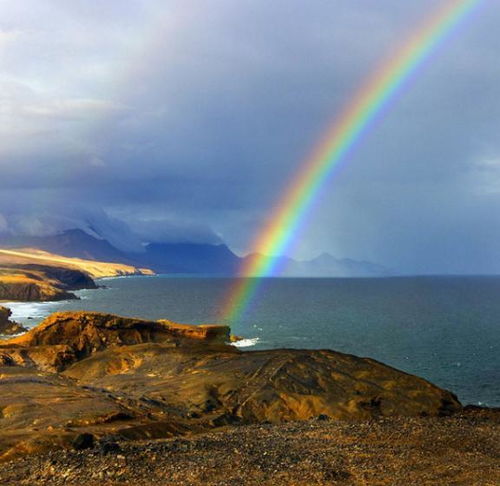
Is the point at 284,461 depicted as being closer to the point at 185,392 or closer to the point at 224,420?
the point at 224,420

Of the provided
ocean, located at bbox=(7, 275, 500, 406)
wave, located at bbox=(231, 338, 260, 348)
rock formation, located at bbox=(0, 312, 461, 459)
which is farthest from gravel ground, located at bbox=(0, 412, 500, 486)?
wave, located at bbox=(231, 338, 260, 348)

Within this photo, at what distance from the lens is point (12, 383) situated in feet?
140

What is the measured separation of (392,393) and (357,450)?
2015cm

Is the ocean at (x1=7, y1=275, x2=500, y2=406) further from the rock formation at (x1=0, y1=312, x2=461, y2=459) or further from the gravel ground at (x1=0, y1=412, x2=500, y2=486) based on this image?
the gravel ground at (x1=0, y1=412, x2=500, y2=486)

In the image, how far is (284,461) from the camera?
22750 mm

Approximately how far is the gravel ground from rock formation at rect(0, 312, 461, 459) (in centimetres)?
487

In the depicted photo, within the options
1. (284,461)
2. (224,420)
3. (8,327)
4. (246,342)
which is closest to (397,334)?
(246,342)

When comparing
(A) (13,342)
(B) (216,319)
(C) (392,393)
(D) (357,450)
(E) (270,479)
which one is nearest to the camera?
(E) (270,479)

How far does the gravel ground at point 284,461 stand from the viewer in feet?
67.3

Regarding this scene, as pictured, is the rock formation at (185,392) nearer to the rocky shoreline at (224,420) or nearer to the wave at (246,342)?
the rocky shoreline at (224,420)

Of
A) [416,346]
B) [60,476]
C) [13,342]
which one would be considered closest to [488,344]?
[416,346]

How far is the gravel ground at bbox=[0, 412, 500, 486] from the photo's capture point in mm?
20516

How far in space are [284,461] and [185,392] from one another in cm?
2260

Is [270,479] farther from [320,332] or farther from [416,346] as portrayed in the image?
[320,332]
